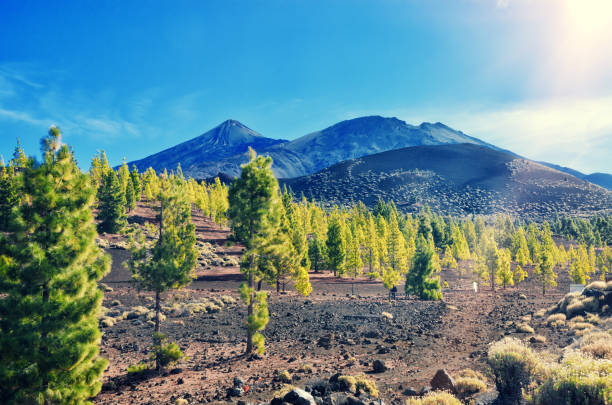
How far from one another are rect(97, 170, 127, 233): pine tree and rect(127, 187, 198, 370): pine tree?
1969 inches

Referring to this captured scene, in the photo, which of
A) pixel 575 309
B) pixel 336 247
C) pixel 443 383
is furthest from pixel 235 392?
pixel 336 247

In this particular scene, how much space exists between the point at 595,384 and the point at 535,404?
6.38ft

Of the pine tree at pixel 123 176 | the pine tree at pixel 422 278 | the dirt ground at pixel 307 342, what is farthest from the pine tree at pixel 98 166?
the pine tree at pixel 422 278

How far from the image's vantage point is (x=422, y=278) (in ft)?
137

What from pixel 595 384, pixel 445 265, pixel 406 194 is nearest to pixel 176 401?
pixel 595 384

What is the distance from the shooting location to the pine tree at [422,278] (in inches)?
1594

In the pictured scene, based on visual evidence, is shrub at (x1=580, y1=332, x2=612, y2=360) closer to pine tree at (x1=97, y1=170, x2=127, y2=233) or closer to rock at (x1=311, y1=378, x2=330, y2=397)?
rock at (x1=311, y1=378, x2=330, y2=397)

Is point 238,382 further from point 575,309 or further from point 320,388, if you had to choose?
point 575,309

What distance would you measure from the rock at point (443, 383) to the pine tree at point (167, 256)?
12.4 metres

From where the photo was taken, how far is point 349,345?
21344mm

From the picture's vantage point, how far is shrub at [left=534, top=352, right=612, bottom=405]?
27.8ft

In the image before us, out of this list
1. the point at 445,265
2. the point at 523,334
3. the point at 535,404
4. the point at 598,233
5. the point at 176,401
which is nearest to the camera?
the point at 535,404

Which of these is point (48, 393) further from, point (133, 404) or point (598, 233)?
point (598, 233)

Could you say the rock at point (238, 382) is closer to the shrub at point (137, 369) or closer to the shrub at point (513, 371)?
the shrub at point (137, 369)
